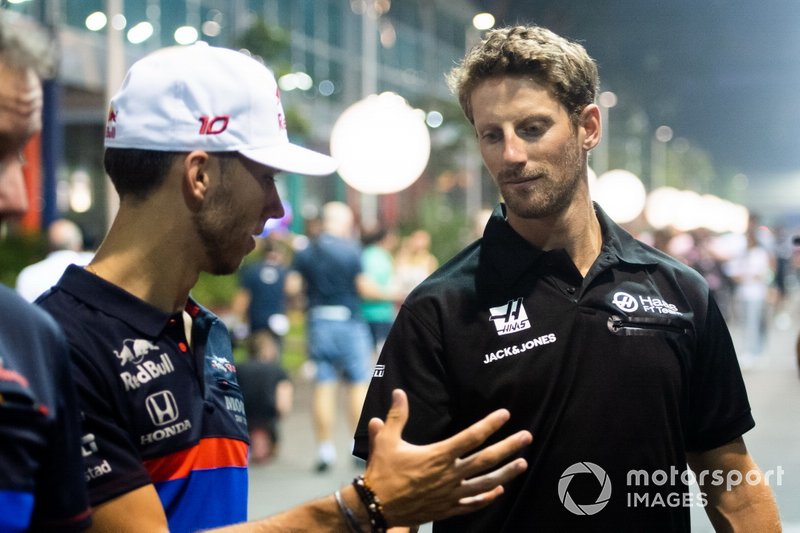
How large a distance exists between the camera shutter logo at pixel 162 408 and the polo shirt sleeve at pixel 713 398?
52.2 inches

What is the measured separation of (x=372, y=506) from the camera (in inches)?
78.4

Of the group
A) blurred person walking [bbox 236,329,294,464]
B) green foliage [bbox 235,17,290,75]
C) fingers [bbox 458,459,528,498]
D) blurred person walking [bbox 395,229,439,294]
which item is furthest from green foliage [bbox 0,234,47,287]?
green foliage [bbox 235,17,290,75]

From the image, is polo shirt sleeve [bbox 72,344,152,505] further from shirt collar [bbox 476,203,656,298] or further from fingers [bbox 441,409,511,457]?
shirt collar [bbox 476,203,656,298]

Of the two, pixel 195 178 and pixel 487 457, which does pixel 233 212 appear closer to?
pixel 195 178

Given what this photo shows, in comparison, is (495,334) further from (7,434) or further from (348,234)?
(348,234)

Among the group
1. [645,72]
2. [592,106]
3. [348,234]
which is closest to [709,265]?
[645,72]

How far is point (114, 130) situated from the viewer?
7.64 ft

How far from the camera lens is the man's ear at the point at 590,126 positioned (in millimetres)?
3014

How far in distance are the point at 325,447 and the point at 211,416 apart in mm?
7643

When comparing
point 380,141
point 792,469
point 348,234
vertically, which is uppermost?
point 380,141

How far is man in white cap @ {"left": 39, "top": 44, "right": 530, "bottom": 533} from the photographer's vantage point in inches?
80.8

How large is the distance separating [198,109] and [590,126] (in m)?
1.19

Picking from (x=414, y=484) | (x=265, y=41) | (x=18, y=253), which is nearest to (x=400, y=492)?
(x=414, y=484)

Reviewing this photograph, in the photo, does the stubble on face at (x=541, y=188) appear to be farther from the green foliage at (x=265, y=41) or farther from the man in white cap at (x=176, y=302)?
the green foliage at (x=265, y=41)
